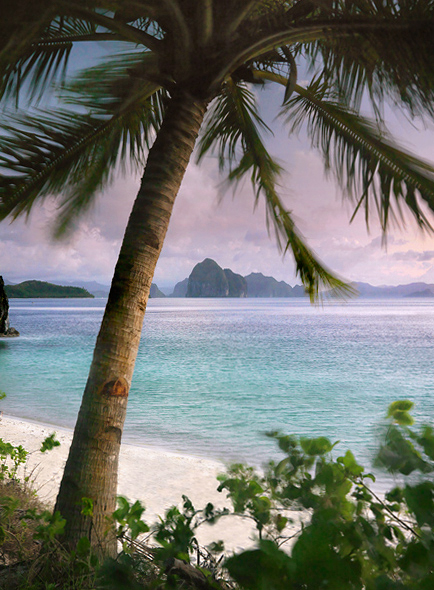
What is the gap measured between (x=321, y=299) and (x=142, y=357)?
29.1 metres

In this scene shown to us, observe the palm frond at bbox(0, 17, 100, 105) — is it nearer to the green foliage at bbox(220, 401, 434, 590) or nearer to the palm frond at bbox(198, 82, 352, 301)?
the palm frond at bbox(198, 82, 352, 301)

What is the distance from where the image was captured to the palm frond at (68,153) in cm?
418

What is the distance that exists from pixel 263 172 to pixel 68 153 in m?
2.16

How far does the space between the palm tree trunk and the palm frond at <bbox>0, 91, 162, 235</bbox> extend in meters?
1.65

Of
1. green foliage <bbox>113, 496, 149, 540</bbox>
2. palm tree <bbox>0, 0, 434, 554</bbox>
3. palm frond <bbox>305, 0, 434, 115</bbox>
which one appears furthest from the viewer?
palm tree <bbox>0, 0, 434, 554</bbox>

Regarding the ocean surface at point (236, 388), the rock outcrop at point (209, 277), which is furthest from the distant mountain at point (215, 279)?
the ocean surface at point (236, 388)

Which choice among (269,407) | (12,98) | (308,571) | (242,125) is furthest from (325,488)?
(269,407)

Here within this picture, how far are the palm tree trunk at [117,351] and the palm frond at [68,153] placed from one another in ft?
5.40

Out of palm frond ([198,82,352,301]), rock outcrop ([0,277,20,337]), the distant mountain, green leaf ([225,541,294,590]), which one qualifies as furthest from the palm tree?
the distant mountain

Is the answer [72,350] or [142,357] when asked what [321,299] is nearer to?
[142,357]

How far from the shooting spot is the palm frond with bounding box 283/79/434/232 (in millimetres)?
3590

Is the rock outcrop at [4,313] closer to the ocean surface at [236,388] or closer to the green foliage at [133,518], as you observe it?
the ocean surface at [236,388]

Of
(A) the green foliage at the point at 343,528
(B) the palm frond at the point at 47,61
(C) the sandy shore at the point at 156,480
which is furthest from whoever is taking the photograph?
(C) the sandy shore at the point at 156,480

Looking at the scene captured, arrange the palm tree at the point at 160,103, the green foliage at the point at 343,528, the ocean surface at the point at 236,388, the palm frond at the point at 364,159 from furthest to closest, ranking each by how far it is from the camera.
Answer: the ocean surface at the point at 236,388 → the palm frond at the point at 364,159 → the palm tree at the point at 160,103 → the green foliage at the point at 343,528
